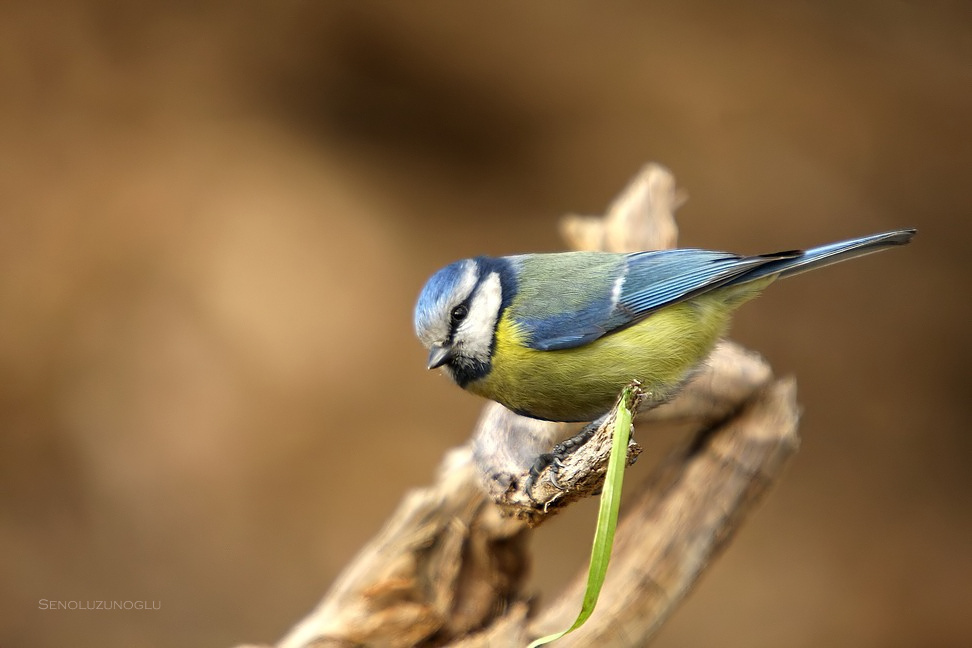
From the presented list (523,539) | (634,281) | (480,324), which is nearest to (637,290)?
(634,281)

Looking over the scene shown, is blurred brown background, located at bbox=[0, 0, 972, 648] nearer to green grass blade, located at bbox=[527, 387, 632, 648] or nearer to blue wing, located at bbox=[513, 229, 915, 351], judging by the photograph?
blue wing, located at bbox=[513, 229, 915, 351]

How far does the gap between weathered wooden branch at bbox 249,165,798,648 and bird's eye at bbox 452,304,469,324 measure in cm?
30

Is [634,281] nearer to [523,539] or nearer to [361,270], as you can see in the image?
[523,539]

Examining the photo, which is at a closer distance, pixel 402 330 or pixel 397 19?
pixel 397 19

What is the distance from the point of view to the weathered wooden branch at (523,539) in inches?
77.5

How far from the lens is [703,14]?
12.2ft

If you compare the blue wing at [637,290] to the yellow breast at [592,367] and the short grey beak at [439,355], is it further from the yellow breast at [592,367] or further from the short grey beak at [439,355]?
the short grey beak at [439,355]

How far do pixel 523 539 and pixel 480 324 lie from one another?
0.56m

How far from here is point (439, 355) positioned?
1930 mm

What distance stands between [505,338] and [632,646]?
2.49 feet

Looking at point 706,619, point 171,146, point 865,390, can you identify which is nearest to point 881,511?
point 865,390

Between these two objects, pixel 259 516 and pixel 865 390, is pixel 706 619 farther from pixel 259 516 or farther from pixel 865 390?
pixel 259 516

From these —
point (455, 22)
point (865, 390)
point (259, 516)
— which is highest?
point (455, 22)

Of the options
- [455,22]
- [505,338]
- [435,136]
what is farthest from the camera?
[435,136]
